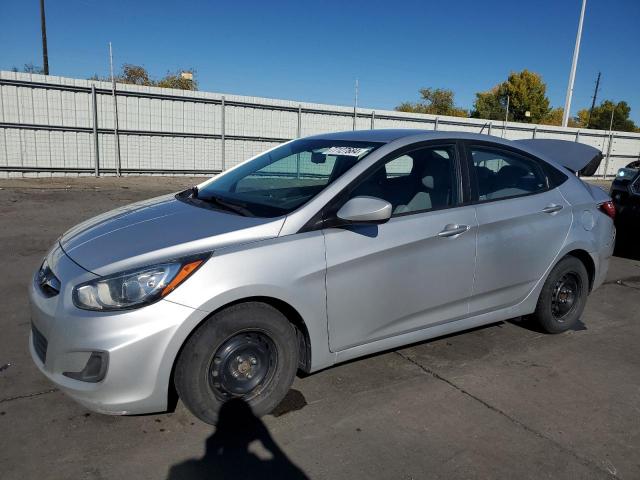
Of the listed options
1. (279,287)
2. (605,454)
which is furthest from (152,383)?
(605,454)

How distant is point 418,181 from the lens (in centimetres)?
358

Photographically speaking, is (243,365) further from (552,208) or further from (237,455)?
(552,208)

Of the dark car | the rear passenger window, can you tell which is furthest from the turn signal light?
the dark car

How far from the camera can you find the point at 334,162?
3.50 meters

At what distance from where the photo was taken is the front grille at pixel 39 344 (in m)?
2.69

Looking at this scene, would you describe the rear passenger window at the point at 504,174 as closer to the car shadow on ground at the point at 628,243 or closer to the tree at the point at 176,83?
the car shadow on ground at the point at 628,243

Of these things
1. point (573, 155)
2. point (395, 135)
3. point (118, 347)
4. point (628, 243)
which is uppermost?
point (395, 135)

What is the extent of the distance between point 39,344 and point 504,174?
11.1 ft

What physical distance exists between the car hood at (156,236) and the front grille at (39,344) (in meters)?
0.44

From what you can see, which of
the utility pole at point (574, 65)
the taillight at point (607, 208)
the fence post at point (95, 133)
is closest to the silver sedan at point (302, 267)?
the taillight at point (607, 208)

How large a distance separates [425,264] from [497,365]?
1.11 metres

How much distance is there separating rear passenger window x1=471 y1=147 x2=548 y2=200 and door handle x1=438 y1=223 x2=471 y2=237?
0.36 meters

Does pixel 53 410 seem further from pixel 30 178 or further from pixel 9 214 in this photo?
pixel 30 178

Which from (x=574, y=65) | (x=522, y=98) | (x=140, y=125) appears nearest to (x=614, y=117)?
(x=522, y=98)
